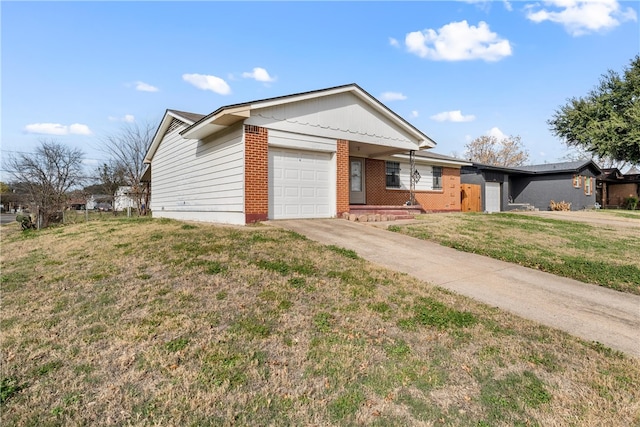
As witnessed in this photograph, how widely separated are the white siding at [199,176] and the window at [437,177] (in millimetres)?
11898

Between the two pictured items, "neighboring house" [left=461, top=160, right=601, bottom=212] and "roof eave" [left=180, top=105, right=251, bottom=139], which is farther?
"neighboring house" [left=461, top=160, right=601, bottom=212]

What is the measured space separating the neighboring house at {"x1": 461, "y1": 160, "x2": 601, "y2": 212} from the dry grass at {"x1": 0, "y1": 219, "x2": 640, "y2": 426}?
65.5ft

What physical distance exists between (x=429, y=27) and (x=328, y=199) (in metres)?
7.76

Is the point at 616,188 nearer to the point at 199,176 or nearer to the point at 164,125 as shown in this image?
the point at 199,176

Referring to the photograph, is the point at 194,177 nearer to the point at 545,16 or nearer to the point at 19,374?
the point at 19,374

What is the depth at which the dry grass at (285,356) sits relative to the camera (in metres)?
2.37

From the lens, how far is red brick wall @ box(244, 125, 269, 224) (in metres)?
9.14

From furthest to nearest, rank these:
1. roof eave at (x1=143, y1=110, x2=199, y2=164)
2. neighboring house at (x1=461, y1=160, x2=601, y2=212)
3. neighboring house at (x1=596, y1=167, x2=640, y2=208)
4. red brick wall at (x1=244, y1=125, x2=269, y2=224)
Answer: neighboring house at (x1=596, y1=167, x2=640, y2=208), neighboring house at (x1=461, y1=160, x2=601, y2=212), roof eave at (x1=143, y1=110, x2=199, y2=164), red brick wall at (x1=244, y1=125, x2=269, y2=224)

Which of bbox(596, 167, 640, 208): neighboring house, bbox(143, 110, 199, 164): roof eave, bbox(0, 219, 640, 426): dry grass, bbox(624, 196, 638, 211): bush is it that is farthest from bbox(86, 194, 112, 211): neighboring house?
bbox(624, 196, 638, 211): bush

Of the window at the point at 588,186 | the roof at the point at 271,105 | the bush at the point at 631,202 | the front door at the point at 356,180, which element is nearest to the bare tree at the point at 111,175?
the roof at the point at 271,105

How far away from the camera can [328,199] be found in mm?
11062

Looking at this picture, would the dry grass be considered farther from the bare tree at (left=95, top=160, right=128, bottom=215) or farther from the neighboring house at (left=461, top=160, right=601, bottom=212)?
the bare tree at (left=95, top=160, right=128, bottom=215)

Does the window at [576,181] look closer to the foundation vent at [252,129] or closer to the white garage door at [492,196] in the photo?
the white garage door at [492,196]

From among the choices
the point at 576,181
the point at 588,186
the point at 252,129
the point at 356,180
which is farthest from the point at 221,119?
the point at 588,186
